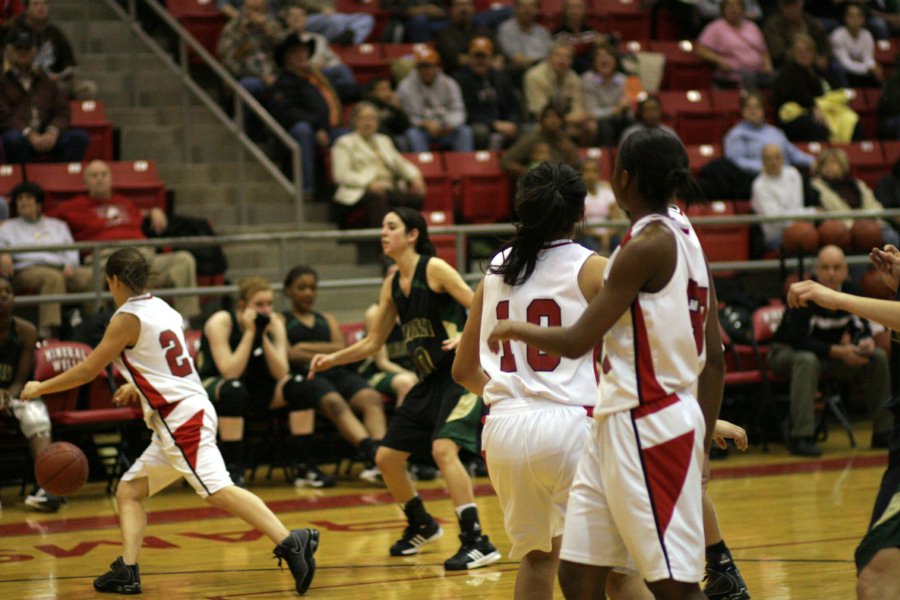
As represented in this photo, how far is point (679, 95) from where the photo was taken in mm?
13711

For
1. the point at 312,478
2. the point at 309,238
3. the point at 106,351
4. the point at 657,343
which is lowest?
the point at 312,478

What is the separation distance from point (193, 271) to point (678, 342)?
265 inches

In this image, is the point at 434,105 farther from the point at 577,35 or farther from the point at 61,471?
the point at 61,471

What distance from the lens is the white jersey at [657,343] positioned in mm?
3488

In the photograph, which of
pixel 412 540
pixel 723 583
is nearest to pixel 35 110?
pixel 412 540

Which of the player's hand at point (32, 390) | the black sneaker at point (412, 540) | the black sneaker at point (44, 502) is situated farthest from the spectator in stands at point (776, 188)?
the player's hand at point (32, 390)

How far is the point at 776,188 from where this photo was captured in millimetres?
11711

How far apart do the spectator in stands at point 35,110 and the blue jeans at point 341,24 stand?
3.05m

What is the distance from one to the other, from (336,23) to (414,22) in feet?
2.83

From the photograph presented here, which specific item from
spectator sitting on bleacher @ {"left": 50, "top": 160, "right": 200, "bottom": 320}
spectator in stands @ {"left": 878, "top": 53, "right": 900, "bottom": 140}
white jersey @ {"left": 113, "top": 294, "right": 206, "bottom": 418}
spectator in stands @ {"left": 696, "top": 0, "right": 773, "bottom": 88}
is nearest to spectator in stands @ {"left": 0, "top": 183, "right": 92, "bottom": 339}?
spectator sitting on bleacher @ {"left": 50, "top": 160, "right": 200, "bottom": 320}

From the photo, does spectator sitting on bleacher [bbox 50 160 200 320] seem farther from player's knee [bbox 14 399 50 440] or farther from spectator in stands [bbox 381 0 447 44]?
spectator in stands [bbox 381 0 447 44]

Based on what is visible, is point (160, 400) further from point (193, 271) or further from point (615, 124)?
point (615, 124)

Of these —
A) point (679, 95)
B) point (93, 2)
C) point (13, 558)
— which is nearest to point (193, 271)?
point (13, 558)

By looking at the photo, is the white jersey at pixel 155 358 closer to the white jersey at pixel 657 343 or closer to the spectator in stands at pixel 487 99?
the white jersey at pixel 657 343
